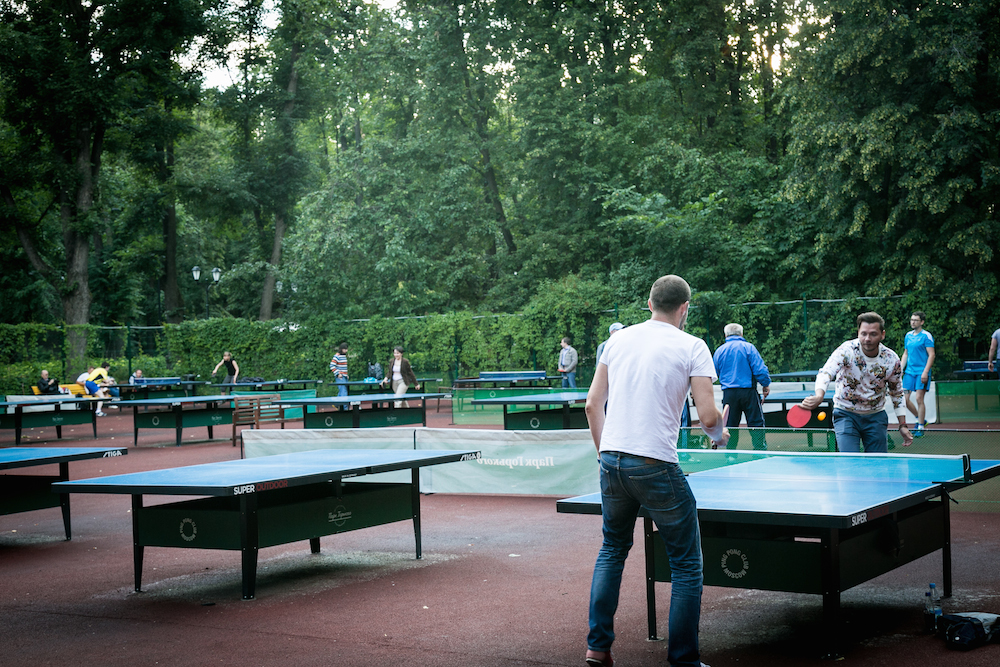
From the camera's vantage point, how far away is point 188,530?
7332 millimetres

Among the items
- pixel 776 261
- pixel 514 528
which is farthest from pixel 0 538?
pixel 776 261

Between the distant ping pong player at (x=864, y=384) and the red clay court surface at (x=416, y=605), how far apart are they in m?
1.14

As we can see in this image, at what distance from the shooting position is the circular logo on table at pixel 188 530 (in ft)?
24.0

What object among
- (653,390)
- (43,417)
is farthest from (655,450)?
(43,417)

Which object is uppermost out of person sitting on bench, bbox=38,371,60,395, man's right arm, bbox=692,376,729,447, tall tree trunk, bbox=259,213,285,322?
tall tree trunk, bbox=259,213,285,322

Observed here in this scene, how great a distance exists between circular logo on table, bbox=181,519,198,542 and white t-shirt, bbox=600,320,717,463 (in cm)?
366

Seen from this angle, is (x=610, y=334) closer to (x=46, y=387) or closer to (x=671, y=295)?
(x=671, y=295)

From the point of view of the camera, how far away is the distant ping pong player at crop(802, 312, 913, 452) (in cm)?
825

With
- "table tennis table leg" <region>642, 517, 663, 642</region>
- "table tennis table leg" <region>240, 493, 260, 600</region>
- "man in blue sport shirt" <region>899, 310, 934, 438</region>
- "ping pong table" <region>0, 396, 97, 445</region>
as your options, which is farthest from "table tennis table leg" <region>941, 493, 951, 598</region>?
"ping pong table" <region>0, 396, 97, 445</region>

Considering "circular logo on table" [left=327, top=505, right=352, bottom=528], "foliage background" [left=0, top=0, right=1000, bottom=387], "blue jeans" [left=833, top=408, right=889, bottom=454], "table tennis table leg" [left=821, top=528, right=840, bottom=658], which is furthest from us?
"foliage background" [left=0, top=0, right=1000, bottom=387]

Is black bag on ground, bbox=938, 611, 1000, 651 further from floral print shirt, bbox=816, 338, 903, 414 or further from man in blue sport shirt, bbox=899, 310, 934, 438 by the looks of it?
man in blue sport shirt, bbox=899, 310, 934, 438

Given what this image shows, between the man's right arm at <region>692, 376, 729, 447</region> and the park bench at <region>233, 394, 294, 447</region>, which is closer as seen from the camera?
the man's right arm at <region>692, 376, 729, 447</region>

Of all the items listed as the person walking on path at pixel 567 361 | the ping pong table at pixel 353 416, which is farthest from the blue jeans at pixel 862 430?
the person walking on path at pixel 567 361

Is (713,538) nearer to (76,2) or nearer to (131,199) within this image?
(76,2)
